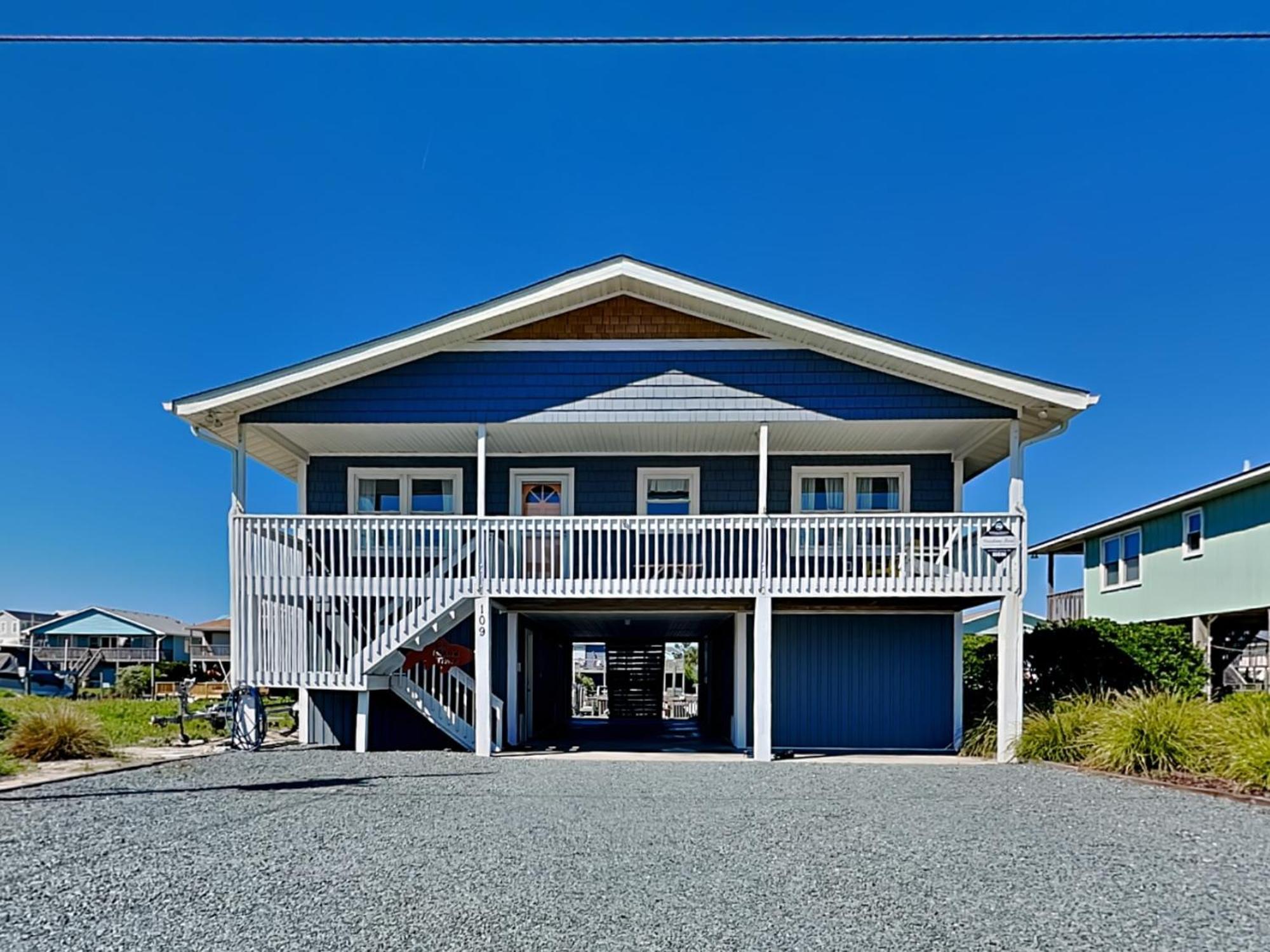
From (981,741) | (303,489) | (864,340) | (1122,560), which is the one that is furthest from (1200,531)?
(303,489)

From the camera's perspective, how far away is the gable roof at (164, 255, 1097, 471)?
522 inches

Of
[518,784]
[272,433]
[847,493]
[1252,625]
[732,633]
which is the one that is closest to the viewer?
[518,784]

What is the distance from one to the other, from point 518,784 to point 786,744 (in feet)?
18.9

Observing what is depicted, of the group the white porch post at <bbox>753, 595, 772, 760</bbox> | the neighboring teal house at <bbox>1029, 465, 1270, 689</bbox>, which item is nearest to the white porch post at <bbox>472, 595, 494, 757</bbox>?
the white porch post at <bbox>753, 595, 772, 760</bbox>

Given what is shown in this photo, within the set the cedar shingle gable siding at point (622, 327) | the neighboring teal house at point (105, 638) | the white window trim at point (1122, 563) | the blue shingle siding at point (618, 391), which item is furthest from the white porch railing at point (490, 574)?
the neighboring teal house at point (105, 638)

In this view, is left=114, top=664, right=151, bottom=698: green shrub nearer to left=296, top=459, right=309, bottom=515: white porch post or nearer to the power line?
left=296, top=459, right=309, bottom=515: white porch post

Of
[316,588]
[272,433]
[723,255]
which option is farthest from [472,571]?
[723,255]

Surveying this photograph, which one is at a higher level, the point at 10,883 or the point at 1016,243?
the point at 1016,243

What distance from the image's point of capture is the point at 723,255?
22625mm

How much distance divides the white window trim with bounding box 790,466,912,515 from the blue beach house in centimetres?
35

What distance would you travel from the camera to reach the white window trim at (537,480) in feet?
51.9

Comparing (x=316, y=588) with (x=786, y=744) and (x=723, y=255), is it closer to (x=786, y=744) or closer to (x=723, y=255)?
(x=786, y=744)

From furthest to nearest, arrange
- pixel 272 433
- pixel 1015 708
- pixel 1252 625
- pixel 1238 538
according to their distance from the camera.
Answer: pixel 1252 625 → pixel 1238 538 → pixel 272 433 → pixel 1015 708

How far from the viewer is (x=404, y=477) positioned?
1593 cm
